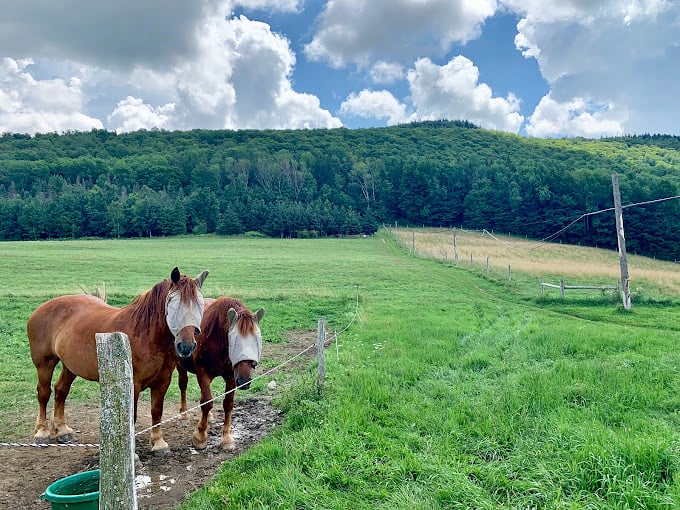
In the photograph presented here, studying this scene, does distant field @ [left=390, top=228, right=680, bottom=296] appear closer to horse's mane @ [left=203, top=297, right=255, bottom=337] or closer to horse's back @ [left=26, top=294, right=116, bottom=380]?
horse's mane @ [left=203, top=297, right=255, bottom=337]

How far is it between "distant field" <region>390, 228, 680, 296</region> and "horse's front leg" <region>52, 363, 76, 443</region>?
19169mm

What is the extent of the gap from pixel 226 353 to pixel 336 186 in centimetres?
8374

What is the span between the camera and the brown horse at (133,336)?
498cm

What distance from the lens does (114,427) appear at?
119 inches

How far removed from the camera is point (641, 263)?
143 ft

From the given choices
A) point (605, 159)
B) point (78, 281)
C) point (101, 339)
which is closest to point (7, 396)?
point (101, 339)

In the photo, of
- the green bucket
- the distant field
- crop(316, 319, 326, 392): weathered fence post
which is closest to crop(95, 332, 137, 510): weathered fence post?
the green bucket

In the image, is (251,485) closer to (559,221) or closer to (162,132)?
(559,221)

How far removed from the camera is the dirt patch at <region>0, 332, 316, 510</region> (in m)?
4.54

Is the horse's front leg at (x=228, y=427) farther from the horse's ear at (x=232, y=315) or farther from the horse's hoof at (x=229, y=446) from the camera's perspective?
the horse's ear at (x=232, y=315)

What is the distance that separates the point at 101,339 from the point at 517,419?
14.7 ft

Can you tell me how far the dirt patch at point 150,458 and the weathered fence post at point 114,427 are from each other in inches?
59.1

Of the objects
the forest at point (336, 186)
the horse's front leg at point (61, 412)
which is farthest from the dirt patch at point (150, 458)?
the forest at point (336, 186)

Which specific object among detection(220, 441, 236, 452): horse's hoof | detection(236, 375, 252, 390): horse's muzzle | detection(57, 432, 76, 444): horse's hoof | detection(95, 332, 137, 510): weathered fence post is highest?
detection(95, 332, 137, 510): weathered fence post
